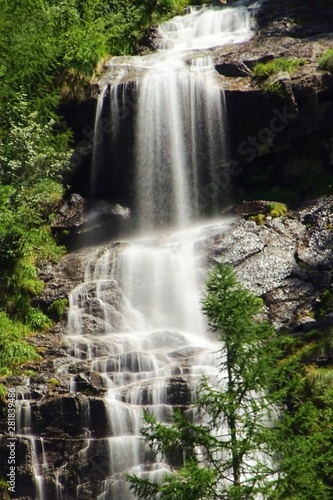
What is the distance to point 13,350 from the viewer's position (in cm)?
1694

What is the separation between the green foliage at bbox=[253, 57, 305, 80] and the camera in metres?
23.5

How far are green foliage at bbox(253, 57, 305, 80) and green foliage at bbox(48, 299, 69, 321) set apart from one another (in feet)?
31.8

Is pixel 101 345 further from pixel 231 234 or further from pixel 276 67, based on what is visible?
pixel 276 67

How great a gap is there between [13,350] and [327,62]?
513 inches

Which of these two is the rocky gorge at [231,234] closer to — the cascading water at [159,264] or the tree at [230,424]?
the cascading water at [159,264]

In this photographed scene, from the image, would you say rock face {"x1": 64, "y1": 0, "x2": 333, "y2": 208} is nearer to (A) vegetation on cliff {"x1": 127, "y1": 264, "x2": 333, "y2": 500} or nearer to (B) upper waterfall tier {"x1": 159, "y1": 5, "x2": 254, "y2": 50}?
(B) upper waterfall tier {"x1": 159, "y1": 5, "x2": 254, "y2": 50}

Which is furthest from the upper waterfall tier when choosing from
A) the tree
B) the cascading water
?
the tree

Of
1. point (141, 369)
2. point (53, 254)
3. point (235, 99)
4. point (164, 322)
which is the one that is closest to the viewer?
point (141, 369)

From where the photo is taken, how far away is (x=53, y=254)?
21531mm

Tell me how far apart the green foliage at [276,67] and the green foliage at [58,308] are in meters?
9.69

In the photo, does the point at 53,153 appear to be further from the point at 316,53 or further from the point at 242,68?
the point at 316,53

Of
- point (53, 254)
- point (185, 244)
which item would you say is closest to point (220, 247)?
point (185, 244)

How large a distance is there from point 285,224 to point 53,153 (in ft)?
23.1

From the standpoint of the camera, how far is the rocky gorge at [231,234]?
1441cm
